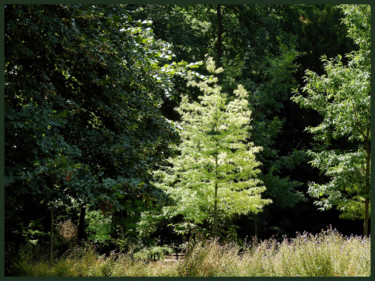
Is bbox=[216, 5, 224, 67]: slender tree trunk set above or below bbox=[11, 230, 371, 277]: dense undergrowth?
above

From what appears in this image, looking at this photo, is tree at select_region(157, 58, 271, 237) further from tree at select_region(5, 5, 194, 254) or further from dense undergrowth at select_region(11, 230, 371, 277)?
tree at select_region(5, 5, 194, 254)

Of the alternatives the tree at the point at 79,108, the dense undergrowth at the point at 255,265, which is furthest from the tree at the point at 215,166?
the tree at the point at 79,108

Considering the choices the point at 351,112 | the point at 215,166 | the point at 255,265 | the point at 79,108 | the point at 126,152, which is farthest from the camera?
the point at 215,166

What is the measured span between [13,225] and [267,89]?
12.2 metres

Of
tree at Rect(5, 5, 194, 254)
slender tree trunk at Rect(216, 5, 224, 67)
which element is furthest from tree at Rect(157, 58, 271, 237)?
slender tree trunk at Rect(216, 5, 224, 67)

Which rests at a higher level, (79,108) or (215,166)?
(79,108)

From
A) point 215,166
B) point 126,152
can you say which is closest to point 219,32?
point 215,166

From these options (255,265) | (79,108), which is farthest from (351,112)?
(79,108)

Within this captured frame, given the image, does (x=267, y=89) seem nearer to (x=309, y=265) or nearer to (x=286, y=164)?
(x=286, y=164)

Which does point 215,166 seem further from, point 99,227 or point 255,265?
point 255,265

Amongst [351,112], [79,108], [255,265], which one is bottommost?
[255,265]

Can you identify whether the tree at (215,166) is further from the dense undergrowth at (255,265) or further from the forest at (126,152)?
the dense undergrowth at (255,265)

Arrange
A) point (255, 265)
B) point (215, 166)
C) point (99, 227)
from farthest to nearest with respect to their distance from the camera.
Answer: point (99, 227)
point (215, 166)
point (255, 265)

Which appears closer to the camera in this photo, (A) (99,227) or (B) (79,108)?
(B) (79,108)
